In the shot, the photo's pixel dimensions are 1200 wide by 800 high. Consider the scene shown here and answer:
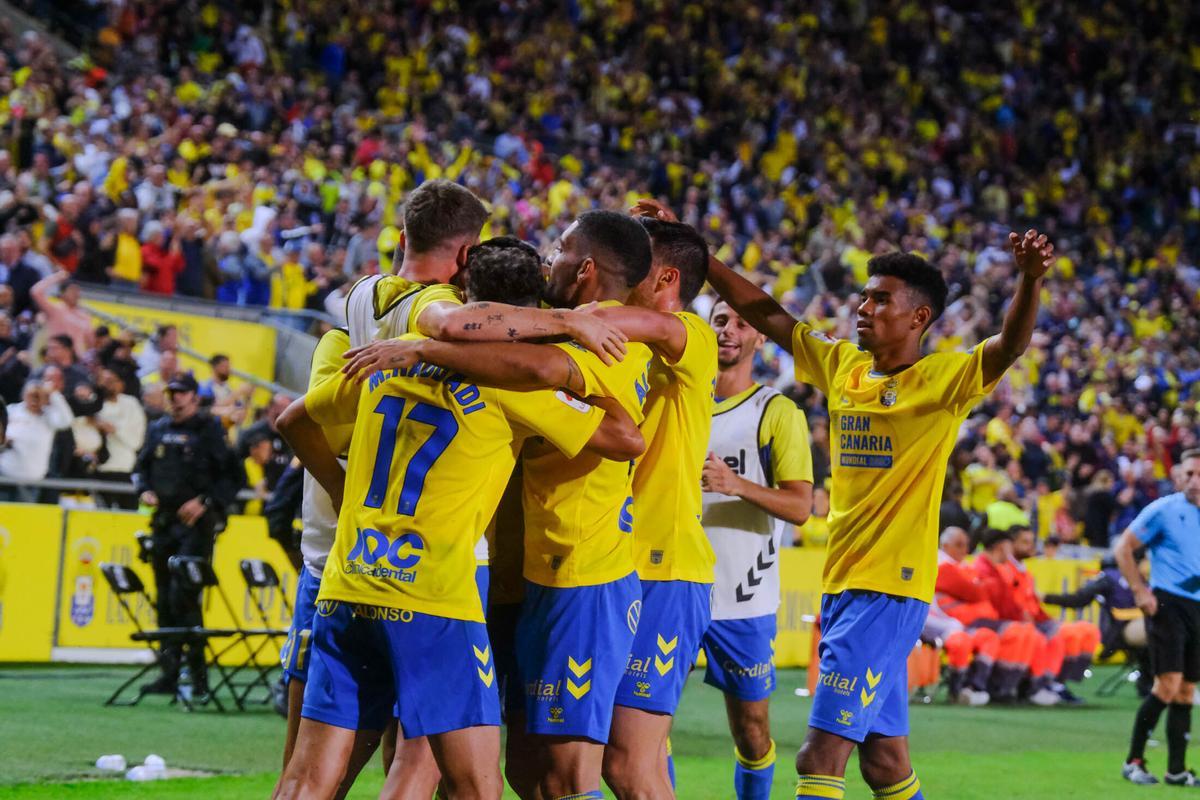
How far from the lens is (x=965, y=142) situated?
37750mm

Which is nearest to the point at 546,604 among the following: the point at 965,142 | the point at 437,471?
the point at 437,471

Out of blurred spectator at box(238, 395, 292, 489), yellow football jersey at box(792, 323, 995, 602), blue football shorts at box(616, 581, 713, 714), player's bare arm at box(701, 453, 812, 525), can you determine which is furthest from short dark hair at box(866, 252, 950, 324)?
blurred spectator at box(238, 395, 292, 489)

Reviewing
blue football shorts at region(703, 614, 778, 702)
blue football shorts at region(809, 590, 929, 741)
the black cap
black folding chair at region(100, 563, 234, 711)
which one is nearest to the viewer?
blue football shorts at region(809, 590, 929, 741)

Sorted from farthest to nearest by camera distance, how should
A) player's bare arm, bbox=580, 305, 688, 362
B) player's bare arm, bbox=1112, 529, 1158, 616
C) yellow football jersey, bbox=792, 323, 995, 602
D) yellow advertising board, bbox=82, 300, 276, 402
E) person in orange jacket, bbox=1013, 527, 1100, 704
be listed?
yellow advertising board, bbox=82, 300, 276, 402, person in orange jacket, bbox=1013, 527, 1100, 704, player's bare arm, bbox=1112, 529, 1158, 616, yellow football jersey, bbox=792, 323, 995, 602, player's bare arm, bbox=580, 305, 688, 362

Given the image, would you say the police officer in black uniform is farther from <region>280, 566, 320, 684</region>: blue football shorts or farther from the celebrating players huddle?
<region>280, 566, 320, 684</region>: blue football shorts

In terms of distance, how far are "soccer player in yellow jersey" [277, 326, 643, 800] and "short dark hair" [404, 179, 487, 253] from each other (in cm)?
78

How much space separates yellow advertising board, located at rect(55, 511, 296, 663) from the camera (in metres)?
13.4

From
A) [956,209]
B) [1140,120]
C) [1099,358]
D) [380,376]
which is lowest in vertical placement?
[380,376]

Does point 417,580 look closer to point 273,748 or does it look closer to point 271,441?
point 273,748

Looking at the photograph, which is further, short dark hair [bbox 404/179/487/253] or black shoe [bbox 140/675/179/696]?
black shoe [bbox 140/675/179/696]

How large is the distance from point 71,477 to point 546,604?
34.9 ft

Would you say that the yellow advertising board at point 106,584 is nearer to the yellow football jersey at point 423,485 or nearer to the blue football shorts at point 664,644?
the blue football shorts at point 664,644

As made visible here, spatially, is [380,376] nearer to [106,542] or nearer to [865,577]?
[865,577]

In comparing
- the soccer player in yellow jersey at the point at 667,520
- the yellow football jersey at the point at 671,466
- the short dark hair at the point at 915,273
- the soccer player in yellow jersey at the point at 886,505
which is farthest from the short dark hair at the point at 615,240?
the short dark hair at the point at 915,273
